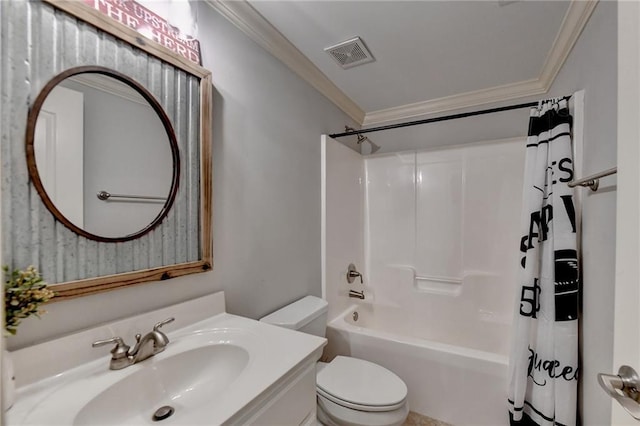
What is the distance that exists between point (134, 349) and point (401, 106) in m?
2.55

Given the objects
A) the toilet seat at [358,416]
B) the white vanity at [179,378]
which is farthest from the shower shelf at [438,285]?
the white vanity at [179,378]

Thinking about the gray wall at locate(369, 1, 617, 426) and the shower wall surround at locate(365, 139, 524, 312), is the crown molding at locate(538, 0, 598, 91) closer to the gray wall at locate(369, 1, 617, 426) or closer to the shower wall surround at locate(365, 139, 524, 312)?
the gray wall at locate(369, 1, 617, 426)

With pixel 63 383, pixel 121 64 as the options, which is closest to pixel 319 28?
pixel 121 64

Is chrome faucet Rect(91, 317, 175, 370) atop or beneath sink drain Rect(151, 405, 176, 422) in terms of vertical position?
atop

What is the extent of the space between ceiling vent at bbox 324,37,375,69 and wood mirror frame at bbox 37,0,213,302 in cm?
85

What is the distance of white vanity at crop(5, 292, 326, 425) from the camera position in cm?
67

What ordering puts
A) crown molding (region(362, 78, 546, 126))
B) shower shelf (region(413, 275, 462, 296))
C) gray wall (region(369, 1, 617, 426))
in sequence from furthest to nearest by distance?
shower shelf (region(413, 275, 462, 296)) < crown molding (region(362, 78, 546, 126)) < gray wall (region(369, 1, 617, 426))

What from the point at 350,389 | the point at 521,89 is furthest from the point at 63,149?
the point at 521,89

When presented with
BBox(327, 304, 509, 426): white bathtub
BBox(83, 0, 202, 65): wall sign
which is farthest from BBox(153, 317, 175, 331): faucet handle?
BBox(327, 304, 509, 426): white bathtub

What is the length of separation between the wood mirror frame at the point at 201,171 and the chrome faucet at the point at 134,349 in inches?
6.8

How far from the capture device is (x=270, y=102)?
1.59 meters

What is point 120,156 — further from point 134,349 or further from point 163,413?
point 163,413

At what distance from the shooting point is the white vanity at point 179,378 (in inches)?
26.2

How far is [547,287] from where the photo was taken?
135cm
